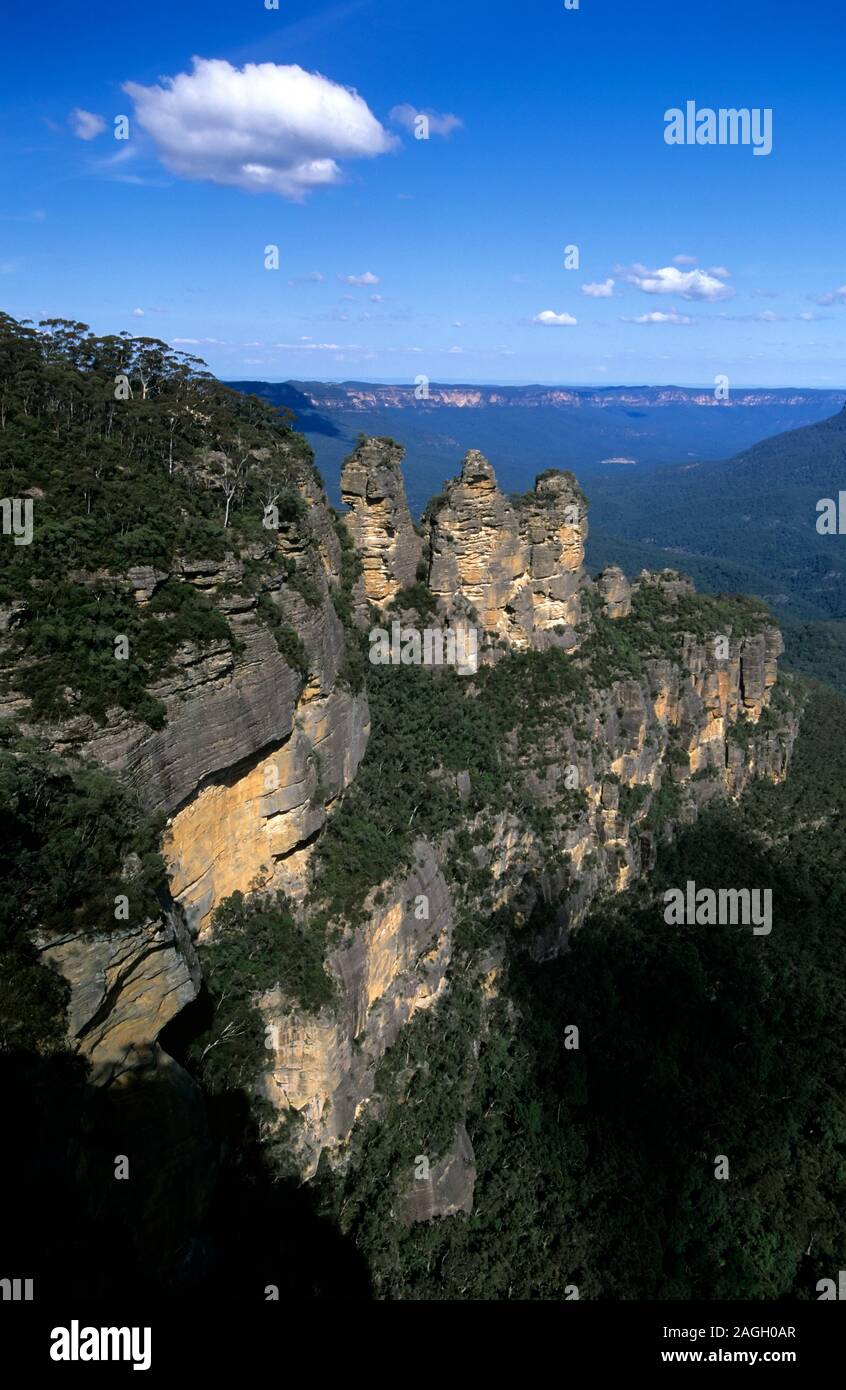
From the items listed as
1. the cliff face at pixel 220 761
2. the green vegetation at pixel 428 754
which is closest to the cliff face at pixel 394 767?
the cliff face at pixel 220 761

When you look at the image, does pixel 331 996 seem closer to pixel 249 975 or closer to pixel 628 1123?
pixel 249 975

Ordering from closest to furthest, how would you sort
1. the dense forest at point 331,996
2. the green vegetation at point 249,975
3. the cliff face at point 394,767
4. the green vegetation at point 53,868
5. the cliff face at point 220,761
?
the green vegetation at point 53,868, the dense forest at point 331,996, the cliff face at point 220,761, the cliff face at point 394,767, the green vegetation at point 249,975

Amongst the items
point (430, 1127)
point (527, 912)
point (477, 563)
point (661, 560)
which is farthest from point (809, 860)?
point (661, 560)

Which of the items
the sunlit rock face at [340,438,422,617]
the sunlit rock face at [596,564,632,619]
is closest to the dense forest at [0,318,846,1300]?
the sunlit rock face at [340,438,422,617]

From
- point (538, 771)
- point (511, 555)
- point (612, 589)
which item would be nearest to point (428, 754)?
point (538, 771)

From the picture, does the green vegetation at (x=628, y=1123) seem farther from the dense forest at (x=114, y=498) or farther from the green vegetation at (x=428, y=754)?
the dense forest at (x=114, y=498)

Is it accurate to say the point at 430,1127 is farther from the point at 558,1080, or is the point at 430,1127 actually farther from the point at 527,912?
the point at 527,912
